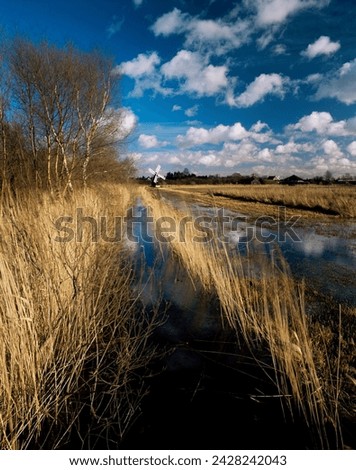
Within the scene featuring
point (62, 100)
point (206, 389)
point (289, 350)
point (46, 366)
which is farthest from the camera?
point (62, 100)

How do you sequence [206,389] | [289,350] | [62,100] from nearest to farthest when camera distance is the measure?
1. [289,350]
2. [206,389]
3. [62,100]

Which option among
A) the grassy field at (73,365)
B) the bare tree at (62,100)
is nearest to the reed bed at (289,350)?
the grassy field at (73,365)

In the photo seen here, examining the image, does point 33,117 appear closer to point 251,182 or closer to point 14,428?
point 14,428

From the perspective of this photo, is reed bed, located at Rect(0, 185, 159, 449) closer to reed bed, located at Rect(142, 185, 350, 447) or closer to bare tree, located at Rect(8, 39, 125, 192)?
reed bed, located at Rect(142, 185, 350, 447)

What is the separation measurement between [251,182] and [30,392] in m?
73.1

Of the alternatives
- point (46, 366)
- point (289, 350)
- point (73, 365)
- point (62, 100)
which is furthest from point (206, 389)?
point (62, 100)

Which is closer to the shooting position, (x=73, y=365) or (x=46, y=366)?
(x=46, y=366)

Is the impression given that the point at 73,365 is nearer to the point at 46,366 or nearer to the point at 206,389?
the point at 46,366

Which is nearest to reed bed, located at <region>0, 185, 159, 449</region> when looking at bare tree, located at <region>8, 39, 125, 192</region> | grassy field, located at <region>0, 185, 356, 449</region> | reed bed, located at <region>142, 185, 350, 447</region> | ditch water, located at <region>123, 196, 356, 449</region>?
grassy field, located at <region>0, 185, 356, 449</region>

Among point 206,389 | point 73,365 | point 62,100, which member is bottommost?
point 206,389

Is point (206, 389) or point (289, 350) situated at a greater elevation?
point (289, 350)

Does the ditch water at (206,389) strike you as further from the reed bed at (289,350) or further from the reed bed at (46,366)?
the reed bed at (46,366)

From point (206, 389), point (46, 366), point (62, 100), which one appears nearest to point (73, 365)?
point (46, 366)

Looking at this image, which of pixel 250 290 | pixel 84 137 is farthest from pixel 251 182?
pixel 250 290
